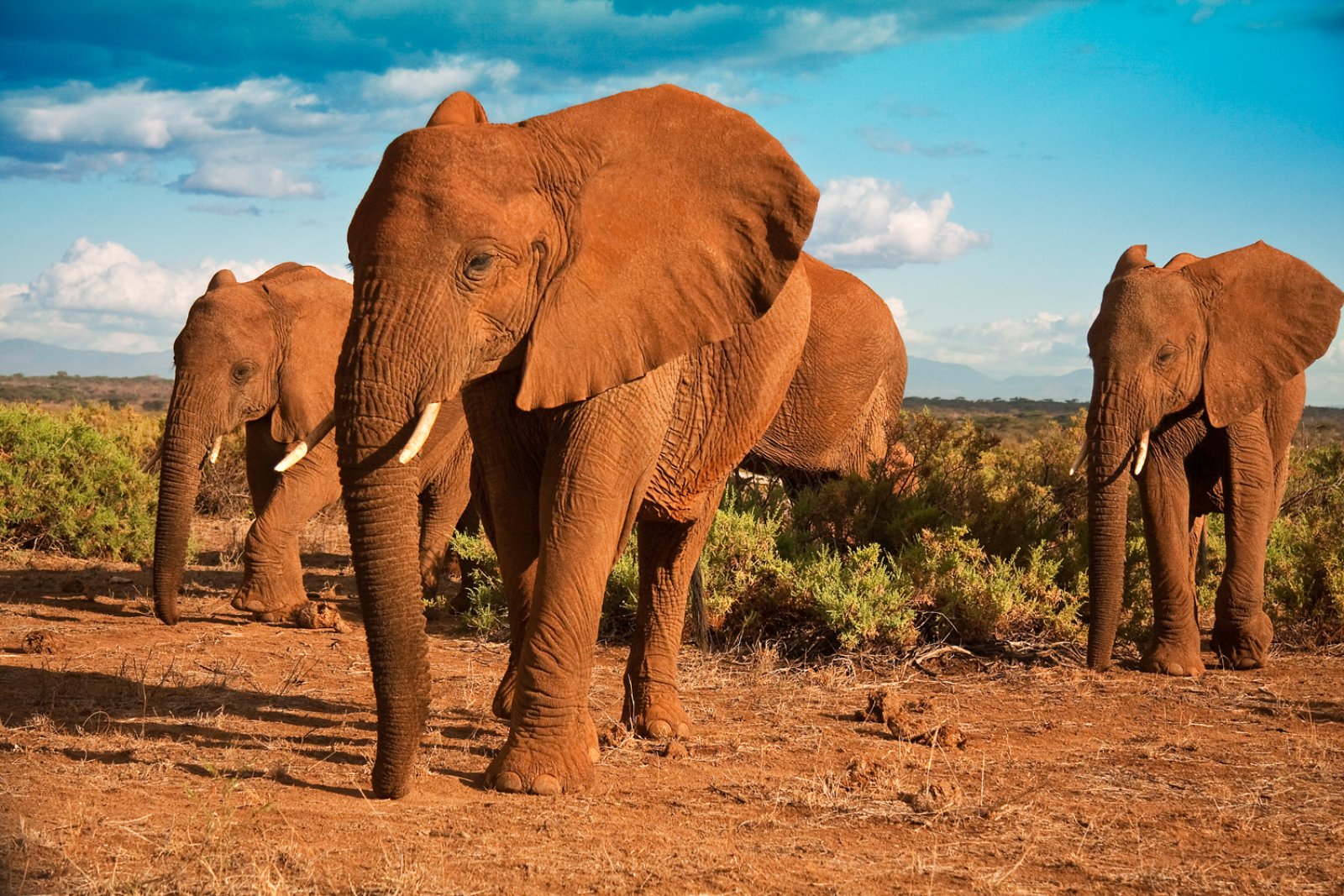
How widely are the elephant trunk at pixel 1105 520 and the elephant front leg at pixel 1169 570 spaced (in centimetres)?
30

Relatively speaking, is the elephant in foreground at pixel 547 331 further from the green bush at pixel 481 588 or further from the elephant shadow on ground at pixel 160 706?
the green bush at pixel 481 588

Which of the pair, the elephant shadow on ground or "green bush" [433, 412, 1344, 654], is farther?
"green bush" [433, 412, 1344, 654]

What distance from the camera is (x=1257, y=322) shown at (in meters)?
9.49

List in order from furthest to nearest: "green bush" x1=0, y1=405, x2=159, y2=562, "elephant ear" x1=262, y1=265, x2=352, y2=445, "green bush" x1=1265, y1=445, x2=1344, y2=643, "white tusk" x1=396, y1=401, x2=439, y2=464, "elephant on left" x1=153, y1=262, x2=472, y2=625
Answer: "green bush" x1=0, y1=405, x2=159, y2=562, "elephant ear" x1=262, y1=265, x2=352, y2=445, "green bush" x1=1265, y1=445, x2=1344, y2=643, "elephant on left" x1=153, y1=262, x2=472, y2=625, "white tusk" x1=396, y1=401, x2=439, y2=464

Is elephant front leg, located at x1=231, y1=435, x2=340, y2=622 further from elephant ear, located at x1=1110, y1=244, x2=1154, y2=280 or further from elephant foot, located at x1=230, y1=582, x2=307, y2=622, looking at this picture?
elephant ear, located at x1=1110, y1=244, x2=1154, y2=280

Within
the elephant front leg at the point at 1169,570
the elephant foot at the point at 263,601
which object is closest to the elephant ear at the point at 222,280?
the elephant foot at the point at 263,601

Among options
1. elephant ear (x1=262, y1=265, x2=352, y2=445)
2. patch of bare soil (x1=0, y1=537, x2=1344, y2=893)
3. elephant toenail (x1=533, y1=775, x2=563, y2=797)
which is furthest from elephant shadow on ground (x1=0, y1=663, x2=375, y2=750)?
elephant ear (x1=262, y1=265, x2=352, y2=445)

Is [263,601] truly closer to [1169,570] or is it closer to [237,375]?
[237,375]

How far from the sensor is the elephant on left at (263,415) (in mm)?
9812

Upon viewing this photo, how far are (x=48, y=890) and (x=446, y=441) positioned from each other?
685 centimetres

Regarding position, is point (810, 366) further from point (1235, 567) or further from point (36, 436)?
point (36, 436)

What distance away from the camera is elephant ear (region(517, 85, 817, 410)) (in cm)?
538

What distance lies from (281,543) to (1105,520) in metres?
5.86

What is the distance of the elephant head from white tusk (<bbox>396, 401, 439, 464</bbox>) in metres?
5.05
